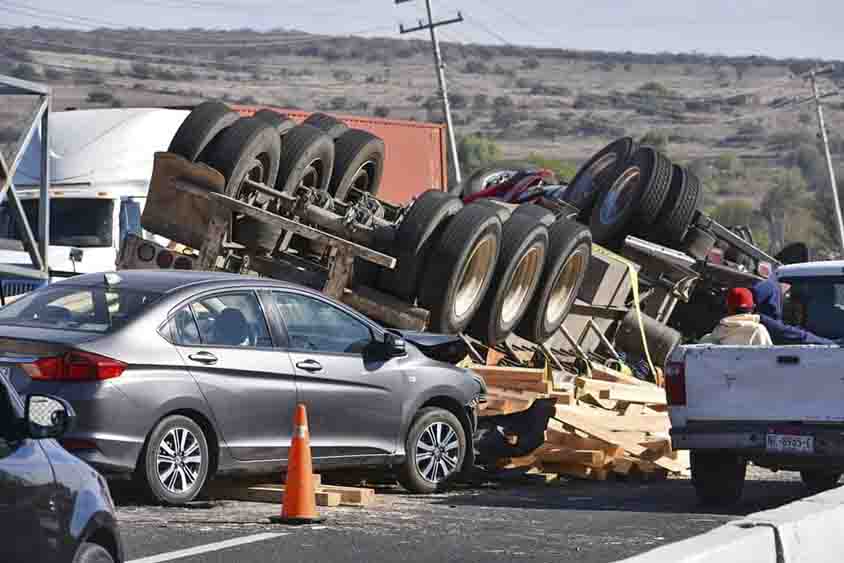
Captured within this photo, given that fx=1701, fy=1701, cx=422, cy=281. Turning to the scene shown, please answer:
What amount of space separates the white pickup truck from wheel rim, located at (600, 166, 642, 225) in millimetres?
7737

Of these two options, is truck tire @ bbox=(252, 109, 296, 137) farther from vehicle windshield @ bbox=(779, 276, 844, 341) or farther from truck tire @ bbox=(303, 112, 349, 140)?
vehicle windshield @ bbox=(779, 276, 844, 341)

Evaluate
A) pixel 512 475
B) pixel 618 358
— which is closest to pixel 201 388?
pixel 512 475

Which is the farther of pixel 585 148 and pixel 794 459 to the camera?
pixel 585 148

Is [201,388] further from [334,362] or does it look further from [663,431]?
[663,431]

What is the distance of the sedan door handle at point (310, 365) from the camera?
11.6 metres

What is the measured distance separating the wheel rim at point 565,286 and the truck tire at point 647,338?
1.45 metres

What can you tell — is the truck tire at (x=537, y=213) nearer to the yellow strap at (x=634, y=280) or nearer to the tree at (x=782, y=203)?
the yellow strap at (x=634, y=280)

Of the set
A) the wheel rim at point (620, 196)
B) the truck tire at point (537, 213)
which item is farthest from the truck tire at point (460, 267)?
the wheel rim at point (620, 196)

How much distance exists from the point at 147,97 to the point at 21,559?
107 m

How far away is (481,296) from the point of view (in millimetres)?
16062

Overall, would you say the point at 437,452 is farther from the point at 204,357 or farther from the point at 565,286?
the point at 565,286

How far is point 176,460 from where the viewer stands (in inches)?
421

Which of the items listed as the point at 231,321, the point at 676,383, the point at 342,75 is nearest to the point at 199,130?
the point at 231,321

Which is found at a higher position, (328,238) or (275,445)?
(328,238)
